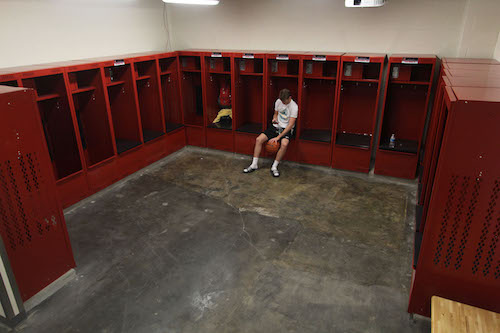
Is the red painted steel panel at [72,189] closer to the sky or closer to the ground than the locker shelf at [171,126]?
closer to the ground

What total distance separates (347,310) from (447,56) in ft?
12.5

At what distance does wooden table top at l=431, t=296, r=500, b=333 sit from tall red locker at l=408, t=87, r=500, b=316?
5.0 inches

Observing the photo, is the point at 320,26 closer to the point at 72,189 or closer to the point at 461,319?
the point at 72,189

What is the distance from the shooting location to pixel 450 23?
4.42 meters

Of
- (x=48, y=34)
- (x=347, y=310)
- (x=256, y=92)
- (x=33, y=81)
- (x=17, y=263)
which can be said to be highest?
(x=48, y=34)

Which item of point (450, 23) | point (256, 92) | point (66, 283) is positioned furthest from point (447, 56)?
point (66, 283)

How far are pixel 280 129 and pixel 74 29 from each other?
10.8ft

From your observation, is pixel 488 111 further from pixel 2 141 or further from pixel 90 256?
pixel 90 256

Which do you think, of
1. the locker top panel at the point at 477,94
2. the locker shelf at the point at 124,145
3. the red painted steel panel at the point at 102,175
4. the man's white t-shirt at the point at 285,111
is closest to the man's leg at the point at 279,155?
the man's white t-shirt at the point at 285,111

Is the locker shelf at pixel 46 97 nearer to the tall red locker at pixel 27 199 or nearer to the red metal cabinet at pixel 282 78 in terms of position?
the tall red locker at pixel 27 199

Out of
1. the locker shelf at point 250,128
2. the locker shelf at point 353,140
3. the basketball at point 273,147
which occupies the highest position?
the locker shelf at point 250,128

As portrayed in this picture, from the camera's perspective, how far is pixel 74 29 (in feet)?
15.2

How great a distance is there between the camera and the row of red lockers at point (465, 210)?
1.96 metres

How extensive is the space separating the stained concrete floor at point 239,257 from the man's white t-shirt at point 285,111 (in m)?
0.89
